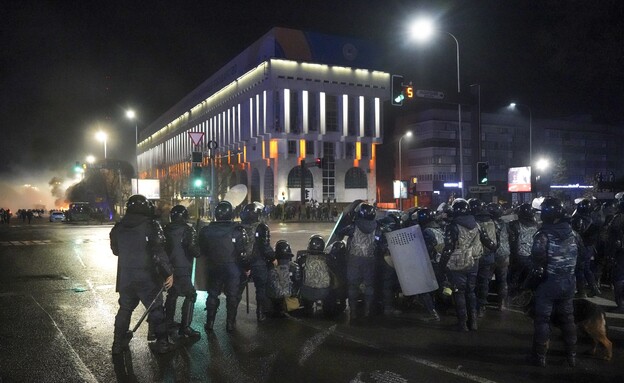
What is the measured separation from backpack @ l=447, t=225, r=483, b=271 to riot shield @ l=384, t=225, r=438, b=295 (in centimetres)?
42

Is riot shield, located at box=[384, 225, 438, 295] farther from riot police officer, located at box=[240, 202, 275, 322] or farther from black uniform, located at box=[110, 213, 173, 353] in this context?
black uniform, located at box=[110, 213, 173, 353]

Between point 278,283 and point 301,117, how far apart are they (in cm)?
4949

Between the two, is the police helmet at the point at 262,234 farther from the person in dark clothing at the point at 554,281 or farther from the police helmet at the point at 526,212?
the police helmet at the point at 526,212

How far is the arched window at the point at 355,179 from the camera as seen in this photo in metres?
60.4

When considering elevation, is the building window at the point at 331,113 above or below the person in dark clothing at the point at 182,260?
above

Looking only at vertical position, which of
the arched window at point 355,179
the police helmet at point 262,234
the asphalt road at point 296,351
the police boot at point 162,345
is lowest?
the asphalt road at point 296,351

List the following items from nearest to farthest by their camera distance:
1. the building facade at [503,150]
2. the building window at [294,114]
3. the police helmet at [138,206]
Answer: the police helmet at [138,206] < the building window at [294,114] < the building facade at [503,150]

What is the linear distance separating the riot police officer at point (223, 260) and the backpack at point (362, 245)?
5.45 ft

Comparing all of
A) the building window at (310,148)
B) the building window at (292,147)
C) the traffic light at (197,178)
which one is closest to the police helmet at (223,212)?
the traffic light at (197,178)

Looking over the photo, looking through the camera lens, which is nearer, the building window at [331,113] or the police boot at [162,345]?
the police boot at [162,345]

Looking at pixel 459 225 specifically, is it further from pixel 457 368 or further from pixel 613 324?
pixel 613 324

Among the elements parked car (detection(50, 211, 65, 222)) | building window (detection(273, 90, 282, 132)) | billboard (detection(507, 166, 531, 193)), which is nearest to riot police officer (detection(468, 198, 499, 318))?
billboard (detection(507, 166, 531, 193))

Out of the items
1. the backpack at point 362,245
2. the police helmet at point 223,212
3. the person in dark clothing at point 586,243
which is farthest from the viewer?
the person in dark clothing at point 586,243

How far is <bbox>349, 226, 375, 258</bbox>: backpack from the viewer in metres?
7.62
